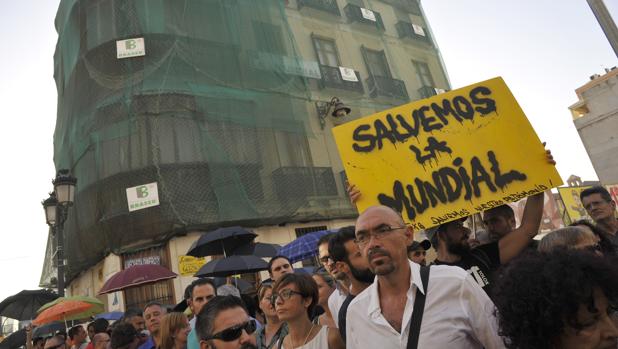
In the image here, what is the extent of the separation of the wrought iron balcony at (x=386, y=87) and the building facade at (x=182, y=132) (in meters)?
2.11

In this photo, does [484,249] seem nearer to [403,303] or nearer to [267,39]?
[403,303]

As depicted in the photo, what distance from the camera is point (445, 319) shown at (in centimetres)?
173

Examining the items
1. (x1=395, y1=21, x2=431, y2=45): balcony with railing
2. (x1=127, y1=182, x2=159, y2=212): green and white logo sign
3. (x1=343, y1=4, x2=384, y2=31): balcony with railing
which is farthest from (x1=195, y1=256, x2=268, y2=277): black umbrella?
(x1=395, y1=21, x2=431, y2=45): balcony with railing

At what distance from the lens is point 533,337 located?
4.55 ft

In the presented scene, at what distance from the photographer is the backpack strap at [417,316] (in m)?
1.71

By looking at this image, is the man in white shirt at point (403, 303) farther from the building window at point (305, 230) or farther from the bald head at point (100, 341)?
the building window at point (305, 230)

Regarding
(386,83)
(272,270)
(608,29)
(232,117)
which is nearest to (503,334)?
(272,270)

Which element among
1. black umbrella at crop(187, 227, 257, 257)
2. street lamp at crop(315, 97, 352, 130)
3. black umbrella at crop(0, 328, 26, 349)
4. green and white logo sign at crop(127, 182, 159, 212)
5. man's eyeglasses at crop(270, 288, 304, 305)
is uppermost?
street lamp at crop(315, 97, 352, 130)

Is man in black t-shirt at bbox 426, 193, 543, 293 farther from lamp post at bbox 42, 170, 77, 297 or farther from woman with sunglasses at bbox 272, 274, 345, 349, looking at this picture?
lamp post at bbox 42, 170, 77, 297

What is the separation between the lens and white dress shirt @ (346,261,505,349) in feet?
5.56

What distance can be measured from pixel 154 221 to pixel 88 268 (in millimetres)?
4032

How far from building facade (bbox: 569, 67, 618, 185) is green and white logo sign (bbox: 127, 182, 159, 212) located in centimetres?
2766

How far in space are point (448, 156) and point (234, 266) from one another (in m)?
3.59

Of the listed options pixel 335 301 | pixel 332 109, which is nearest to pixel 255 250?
pixel 335 301
